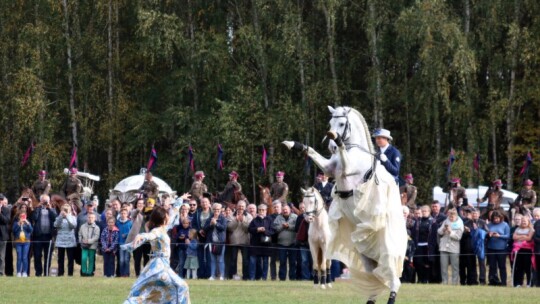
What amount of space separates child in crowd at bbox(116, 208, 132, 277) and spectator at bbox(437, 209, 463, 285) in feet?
24.4

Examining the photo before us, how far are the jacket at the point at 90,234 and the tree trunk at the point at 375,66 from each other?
15.3 m

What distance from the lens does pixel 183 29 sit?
46281mm

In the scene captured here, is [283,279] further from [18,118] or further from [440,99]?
[18,118]

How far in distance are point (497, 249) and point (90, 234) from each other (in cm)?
964

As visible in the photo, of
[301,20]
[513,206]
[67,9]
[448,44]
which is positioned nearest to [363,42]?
[301,20]

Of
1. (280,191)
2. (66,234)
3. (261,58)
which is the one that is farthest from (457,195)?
(261,58)

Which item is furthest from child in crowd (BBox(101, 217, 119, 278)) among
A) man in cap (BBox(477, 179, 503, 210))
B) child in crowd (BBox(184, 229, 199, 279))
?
man in cap (BBox(477, 179, 503, 210))

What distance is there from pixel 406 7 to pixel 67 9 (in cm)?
1340

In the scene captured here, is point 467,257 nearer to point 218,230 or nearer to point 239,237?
point 239,237

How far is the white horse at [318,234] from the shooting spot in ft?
80.1

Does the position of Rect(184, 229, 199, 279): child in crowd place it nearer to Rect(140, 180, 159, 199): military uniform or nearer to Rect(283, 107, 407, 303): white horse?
Rect(140, 180, 159, 199): military uniform

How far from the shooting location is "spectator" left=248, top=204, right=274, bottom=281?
2922 centimetres

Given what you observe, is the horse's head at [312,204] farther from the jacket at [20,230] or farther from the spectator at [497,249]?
the jacket at [20,230]

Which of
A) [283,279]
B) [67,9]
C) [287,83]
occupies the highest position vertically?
[67,9]
